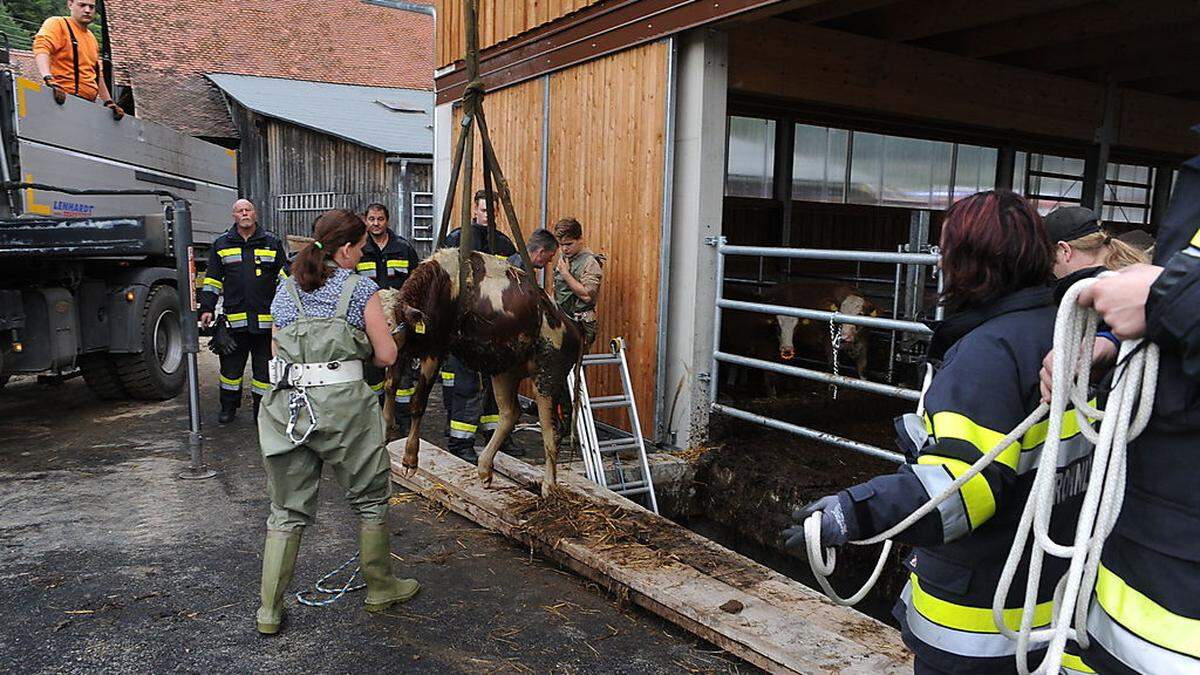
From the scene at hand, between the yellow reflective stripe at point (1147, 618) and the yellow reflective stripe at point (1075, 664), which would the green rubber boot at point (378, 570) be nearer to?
the yellow reflective stripe at point (1075, 664)

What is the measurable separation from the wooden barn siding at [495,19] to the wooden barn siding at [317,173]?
12.8 metres

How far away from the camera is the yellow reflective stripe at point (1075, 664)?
1.57 m

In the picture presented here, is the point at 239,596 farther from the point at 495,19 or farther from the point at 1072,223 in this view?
the point at 495,19

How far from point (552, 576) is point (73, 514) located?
9.22 feet

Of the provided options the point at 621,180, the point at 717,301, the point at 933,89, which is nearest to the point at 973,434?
the point at 717,301

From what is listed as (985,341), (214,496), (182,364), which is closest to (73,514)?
(214,496)

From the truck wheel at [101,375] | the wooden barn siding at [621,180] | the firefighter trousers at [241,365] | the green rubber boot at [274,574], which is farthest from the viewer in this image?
the truck wheel at [101,375]

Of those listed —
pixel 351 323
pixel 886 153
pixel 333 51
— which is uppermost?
pixel 333 51

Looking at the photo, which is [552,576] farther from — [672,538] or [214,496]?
[214,496]

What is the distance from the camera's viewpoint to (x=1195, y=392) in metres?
1.23

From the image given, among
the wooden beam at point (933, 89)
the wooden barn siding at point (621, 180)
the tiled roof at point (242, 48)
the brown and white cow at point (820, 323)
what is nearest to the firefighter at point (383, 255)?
the wooden barn siding at point (621, 180)

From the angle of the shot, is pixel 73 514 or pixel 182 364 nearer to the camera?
pixel 73 514

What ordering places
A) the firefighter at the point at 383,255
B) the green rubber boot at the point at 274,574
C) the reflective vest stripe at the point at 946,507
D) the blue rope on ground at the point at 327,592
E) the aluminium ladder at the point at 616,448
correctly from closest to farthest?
the reflective vest stripe at the point at 946,507
the green rubber boot at the point at 274,574
the blue rope on ground at the point at 327,592
the aluminium ladder at the point at 616,448
the firefighter at the point at 383,255

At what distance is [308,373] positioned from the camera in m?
3.18
